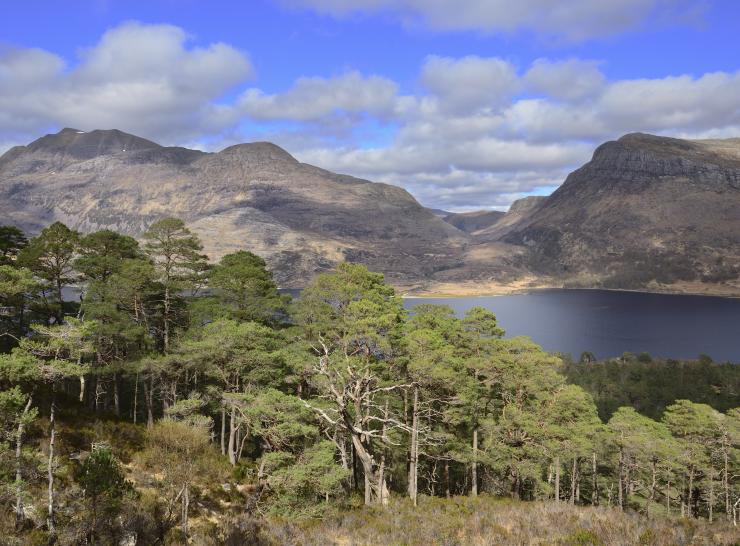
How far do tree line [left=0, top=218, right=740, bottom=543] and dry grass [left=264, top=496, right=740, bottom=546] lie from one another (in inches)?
88.3

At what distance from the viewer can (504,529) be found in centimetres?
1429

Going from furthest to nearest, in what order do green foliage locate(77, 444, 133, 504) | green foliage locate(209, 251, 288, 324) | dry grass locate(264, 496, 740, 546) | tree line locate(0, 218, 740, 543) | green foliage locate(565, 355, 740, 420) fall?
green foliage locate(565, 355, 740, 420)
green foliage locate(209, 251, 288, 324)
tree line locate(0, 218, 740, 543)
green foliage locate(77, 444, 133, 504)
dry grass locate(264, 496, 740, 546)

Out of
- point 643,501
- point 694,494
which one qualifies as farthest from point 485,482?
point 694,494

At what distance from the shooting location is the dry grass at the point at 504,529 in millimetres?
12773

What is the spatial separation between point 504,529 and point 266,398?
12948 mm

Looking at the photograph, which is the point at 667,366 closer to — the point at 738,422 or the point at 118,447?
the point at 738,422

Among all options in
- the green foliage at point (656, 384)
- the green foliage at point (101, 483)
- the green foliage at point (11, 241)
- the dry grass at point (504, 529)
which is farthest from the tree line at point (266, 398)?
the green foliage at point (656, 384)

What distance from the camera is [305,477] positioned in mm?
19141

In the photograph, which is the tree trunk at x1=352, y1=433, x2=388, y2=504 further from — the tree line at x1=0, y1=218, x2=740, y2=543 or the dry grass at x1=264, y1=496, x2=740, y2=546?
the dry grass at x1=264, y1=496, x2=740, y2=546

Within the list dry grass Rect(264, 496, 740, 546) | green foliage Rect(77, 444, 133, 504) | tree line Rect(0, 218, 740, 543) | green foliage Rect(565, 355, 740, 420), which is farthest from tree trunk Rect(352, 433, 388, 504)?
green foliage Rect(565, 355, 740, 420)

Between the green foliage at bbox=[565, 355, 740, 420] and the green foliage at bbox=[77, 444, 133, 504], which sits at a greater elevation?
the green foliage at bbox=[77, 444, 133, 504]

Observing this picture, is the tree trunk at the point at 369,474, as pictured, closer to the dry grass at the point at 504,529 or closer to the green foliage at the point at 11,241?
the dry grass at the point at 504,529

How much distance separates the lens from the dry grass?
12773 millimetres

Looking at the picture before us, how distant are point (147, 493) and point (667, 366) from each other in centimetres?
14020
